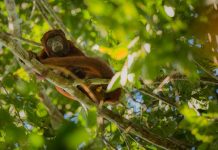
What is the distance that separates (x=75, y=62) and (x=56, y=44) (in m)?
1.04

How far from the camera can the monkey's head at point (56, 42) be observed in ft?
19.2

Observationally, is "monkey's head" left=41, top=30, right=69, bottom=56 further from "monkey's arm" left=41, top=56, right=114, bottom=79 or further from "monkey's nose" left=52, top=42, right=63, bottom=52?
"monkey's arm" left=41, top=56, right=114, bottom=79

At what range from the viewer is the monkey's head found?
19.2 feet

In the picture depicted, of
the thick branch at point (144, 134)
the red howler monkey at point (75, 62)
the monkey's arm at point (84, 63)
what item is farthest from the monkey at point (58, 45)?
the thick branch at point (144, 134)

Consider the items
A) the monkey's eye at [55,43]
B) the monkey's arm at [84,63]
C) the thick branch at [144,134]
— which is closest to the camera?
the thick branch at [144,134]

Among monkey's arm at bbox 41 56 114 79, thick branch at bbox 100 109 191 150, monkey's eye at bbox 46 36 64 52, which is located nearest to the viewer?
thick branch at bbox 100 109 191 150

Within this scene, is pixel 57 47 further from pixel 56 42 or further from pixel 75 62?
pixel 75 62

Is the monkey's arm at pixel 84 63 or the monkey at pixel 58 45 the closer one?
the monkey's arm at pixel 84 63

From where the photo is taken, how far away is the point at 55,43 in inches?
230

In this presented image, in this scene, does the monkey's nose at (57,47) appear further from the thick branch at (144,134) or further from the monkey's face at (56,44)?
the thick branch at (144,134)

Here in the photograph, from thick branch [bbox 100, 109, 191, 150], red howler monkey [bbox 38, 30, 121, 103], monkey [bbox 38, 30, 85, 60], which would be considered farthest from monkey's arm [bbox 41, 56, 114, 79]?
thick branch [bbox 100, 109, 191, 150]

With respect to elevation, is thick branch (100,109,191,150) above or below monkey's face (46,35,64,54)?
below

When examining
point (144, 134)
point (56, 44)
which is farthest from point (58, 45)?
point (144, 134)

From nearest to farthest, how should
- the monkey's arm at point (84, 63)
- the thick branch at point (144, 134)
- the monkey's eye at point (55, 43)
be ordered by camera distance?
the thick branch at point (144, 134) → the monkey's arm at point (84, 63) → the monkey's eye at point (55, 43)
